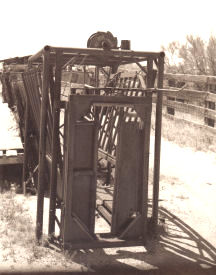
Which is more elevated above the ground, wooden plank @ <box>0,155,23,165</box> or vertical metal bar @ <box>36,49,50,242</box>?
vertical metal bar @ <box>36,49,50,242</box>

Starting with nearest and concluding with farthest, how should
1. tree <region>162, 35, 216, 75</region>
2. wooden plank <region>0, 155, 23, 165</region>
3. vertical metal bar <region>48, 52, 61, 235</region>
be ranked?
vertical metal bar <region>48, 52, 61, 235</region> → wooden plank <region>0, 155, 23, 165</region> → tree <region>162, 35, 216, 75</region>

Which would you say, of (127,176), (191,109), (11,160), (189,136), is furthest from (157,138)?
(191,109)

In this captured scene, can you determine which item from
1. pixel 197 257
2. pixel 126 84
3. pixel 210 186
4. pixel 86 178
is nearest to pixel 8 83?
pixel 126 84

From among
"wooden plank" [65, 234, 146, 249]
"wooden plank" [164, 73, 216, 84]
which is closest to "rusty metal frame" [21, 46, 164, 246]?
"wooden plank" [65, 234, 146, 249]

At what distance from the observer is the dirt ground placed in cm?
500

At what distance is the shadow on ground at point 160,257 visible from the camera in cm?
498

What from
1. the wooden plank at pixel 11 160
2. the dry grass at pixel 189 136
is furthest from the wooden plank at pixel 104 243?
the dry grass at pixel 189 136

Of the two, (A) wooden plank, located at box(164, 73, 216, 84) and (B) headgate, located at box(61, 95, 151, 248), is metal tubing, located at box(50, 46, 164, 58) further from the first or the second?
(A) wooden plank, located at box(164, 73, 216, 84)

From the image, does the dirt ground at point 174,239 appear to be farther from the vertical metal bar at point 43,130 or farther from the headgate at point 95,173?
the vertical metal bar at point 43,130

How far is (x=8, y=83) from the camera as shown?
11.0m

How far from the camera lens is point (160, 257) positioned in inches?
210

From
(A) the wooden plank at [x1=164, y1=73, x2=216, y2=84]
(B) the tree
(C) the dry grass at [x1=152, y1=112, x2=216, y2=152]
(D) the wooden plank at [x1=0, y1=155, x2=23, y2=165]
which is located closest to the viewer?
(D) the wooden plank at [x1=0, y1=155, x2=23, y2=165]

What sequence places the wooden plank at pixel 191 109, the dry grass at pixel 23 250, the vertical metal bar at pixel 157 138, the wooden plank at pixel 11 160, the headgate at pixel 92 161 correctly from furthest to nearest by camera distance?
the wooden plank at pixel 191 109
the wooden plank at pixel 11 160
the vertical metal bar at pixel 157 138
the headgate at pixel 92 161
the dry grass at pixel 23 250

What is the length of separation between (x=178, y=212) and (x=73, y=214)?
2.61 metres
